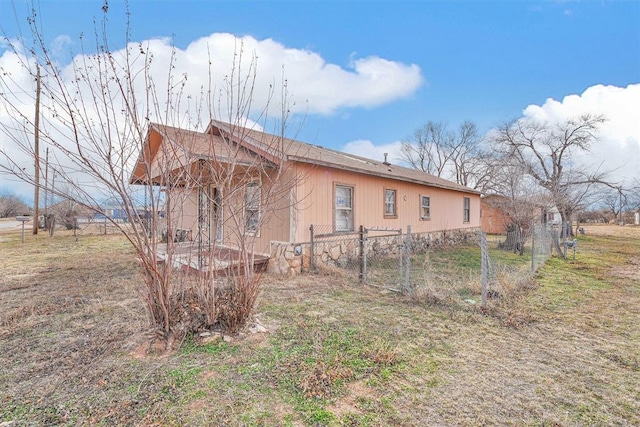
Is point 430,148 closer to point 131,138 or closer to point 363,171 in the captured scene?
point 363,171

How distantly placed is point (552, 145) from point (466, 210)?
15.2 meters

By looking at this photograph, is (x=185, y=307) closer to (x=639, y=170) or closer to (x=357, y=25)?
(x=357, y=25)

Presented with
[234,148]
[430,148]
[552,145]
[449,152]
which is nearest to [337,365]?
[234,148]

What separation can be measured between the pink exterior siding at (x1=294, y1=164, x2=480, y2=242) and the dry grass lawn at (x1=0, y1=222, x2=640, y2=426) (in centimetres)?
290

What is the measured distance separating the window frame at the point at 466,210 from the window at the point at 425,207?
3.75 metres

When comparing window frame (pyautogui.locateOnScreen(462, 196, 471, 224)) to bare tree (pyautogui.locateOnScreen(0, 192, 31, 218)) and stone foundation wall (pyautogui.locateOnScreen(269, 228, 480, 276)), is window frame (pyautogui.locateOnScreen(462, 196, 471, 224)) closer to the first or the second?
stone foundation wall (pyautogui.locateOnScreen(269, 228, 480, 276))

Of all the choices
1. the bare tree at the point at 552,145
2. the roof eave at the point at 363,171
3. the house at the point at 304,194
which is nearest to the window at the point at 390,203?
the house at the point at 304,194

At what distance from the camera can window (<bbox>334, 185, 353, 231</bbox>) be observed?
28.1 feet

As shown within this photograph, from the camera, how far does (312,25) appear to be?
8.65 metres

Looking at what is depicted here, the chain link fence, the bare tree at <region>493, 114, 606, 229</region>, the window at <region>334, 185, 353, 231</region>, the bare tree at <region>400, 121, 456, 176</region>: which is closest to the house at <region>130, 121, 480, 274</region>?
the window at <region>334, 185, 353, 231</region>

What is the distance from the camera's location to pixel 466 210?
1563 centimetres

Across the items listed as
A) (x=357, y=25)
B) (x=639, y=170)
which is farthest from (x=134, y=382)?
(x=639, y=170)

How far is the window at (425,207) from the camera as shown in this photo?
39.7 feet

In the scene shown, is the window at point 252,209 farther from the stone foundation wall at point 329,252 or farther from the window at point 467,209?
the window at point 467,209
